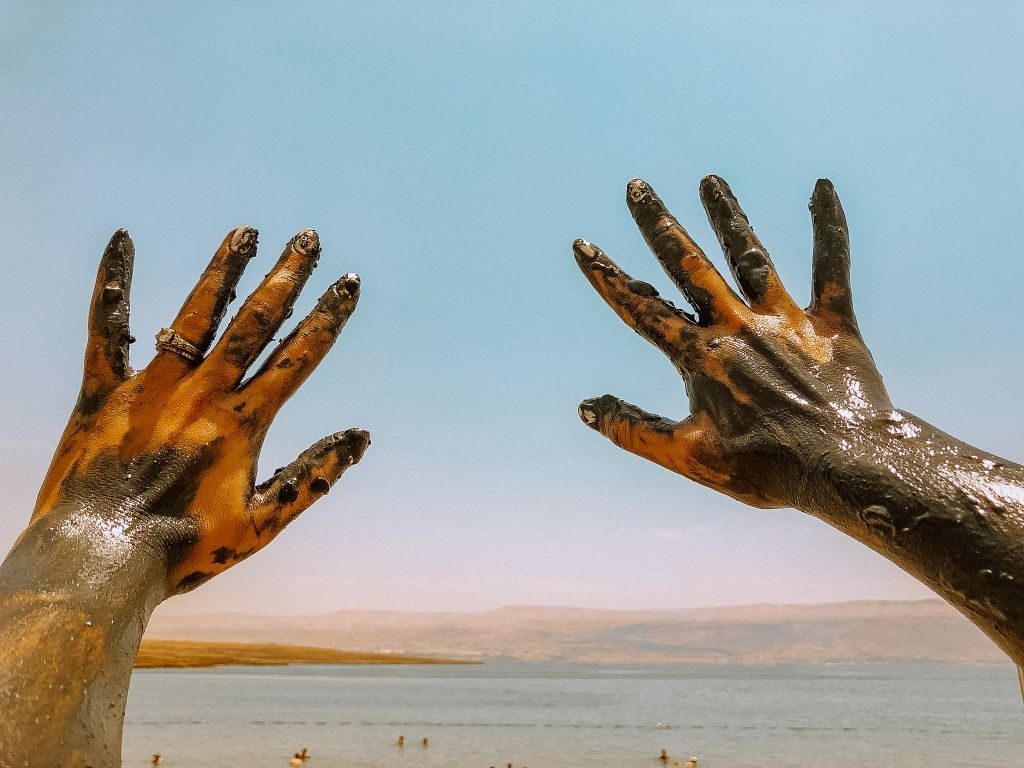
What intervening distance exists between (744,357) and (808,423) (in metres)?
0.38

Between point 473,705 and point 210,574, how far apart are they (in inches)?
1652

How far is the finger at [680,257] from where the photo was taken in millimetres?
3502

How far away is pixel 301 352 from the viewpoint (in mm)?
3795

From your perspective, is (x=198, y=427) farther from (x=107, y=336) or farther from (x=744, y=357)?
(x=744, y=357)

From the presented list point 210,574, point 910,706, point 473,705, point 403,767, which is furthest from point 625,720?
point 210,574

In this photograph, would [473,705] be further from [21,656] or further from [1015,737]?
[21,656]

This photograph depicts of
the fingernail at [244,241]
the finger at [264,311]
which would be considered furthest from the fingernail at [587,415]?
the fingernail at [244,241]

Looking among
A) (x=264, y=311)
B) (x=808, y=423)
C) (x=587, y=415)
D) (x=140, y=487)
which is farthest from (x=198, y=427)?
(x=808, y=423)

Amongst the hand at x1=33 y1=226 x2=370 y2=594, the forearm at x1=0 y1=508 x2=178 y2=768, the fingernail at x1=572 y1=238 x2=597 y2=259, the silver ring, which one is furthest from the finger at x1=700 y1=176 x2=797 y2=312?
the forearm at x1=0 y1=508 x2=178 y2=768

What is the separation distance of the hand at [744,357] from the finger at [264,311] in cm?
132

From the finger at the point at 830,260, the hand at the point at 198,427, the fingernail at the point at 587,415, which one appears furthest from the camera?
the fingernail at the point at 587,415

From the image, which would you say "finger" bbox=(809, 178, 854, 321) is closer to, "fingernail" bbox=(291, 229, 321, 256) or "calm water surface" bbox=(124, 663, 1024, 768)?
"fingernail" bbox=(291, 229, 321, 256)

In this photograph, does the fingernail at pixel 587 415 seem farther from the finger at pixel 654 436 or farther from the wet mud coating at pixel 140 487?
the wet mud coating at pixel 140 487

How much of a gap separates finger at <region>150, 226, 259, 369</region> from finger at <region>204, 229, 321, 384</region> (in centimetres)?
13
